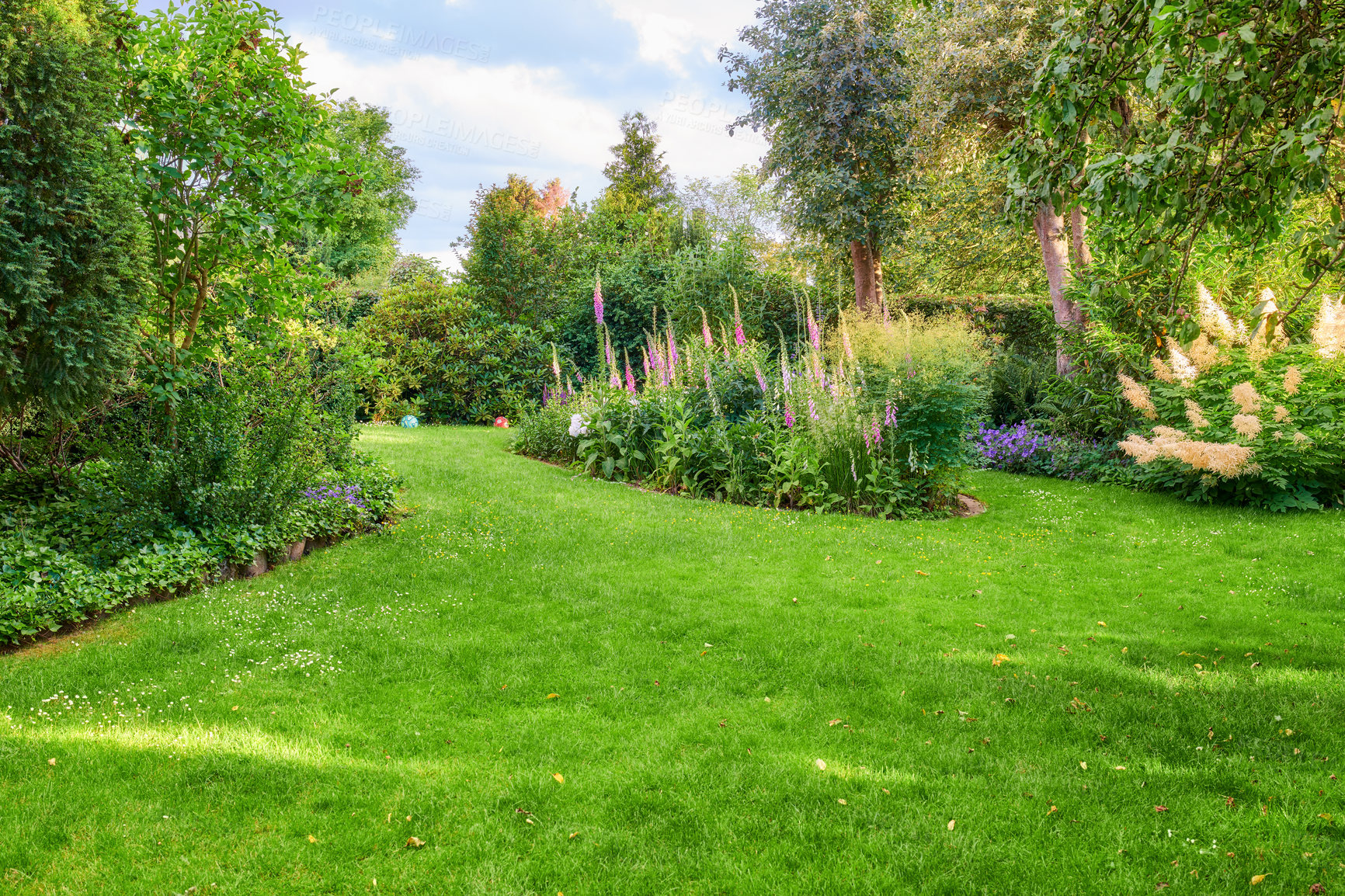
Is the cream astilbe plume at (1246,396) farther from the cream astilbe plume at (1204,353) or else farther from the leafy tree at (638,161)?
the leafy tree at (638,161)

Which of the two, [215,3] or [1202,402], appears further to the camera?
[1202,402]

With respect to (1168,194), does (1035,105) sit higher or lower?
higher

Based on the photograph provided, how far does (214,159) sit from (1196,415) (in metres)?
8.13

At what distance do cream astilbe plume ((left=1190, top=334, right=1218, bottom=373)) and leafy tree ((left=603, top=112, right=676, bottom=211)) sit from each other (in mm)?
25395

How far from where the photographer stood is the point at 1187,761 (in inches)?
118

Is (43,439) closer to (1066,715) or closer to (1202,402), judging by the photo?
(1066,715)

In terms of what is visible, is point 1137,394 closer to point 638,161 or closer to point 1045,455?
point 1045,455

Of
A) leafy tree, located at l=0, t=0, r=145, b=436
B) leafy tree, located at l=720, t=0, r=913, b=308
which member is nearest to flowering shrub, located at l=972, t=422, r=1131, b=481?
leafy tree, located at l=720, t=0, r=913, b=308

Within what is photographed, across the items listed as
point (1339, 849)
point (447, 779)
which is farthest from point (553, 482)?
point (1339, 849)

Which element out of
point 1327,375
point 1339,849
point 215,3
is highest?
point 215,3

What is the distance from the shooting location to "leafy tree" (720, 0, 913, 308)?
43.2 ft

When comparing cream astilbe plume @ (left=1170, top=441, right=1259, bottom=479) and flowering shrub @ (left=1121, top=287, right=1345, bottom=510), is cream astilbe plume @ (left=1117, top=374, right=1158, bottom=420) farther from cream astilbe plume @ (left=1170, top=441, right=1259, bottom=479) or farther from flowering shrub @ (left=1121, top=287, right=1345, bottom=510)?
Answer: cream astilbe plume @ (left=1170, top=441, right=1259, bottom=479)

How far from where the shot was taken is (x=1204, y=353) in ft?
24.3

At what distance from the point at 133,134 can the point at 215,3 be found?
1037mm
